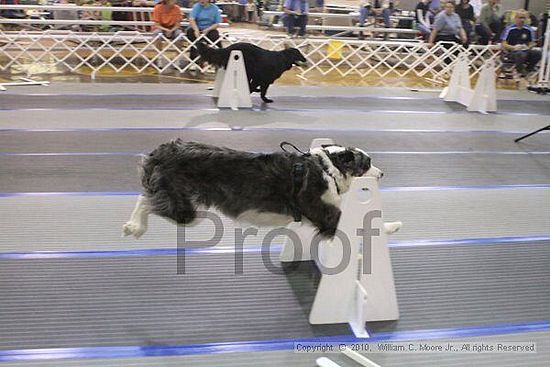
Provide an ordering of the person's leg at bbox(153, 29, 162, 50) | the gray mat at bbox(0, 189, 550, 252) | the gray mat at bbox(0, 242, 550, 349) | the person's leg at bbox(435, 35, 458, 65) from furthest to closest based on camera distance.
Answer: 1. the person's leg at bbox(435, 35, 458, 65)
2. the person's leg at bbox(153, 29, 162, 50)
3. the gray mat at bbox(0, 189, 550, 252)
4. the gray mat at bbox(0, 242, 550, 349)

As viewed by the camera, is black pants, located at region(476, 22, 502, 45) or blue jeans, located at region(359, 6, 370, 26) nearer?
black pants, located at region(476, 22, 502, 45)

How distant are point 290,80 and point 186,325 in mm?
7818

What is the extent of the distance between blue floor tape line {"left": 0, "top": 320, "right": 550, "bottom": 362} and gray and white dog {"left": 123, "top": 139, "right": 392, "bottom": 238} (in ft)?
1.96

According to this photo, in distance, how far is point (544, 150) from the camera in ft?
21.4

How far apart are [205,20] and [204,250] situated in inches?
286

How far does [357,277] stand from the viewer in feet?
9.77

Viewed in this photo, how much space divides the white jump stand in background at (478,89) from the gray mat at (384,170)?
86.4 inches

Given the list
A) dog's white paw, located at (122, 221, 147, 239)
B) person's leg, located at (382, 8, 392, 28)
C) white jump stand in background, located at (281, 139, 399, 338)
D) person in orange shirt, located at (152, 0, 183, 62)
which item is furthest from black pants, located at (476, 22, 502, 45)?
dog's white paw, located at (122, 221, 147, 239)

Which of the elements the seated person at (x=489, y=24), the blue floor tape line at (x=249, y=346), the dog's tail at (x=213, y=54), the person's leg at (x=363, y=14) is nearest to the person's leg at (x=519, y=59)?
the seated person at (x=489, y=24)

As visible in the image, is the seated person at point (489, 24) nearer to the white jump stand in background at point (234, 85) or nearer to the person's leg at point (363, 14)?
the person's leg at point (363, 14)

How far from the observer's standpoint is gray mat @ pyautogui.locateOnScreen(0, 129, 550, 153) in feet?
18.9

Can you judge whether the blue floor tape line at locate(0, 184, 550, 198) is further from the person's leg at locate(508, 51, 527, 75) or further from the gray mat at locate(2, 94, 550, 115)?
the person's leg at locate(508, 51, 527, 75)

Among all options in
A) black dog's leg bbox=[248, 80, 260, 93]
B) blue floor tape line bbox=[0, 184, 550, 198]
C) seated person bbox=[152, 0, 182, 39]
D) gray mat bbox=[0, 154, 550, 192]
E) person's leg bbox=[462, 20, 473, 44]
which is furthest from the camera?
person's leg bbox=[462, 20, 473, 44]

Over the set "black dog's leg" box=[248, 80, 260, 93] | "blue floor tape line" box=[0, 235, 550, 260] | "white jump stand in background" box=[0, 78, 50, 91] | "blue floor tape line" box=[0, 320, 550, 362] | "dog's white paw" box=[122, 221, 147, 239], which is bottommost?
"blue floor tape line" box=[0, 320, 550, 362]
